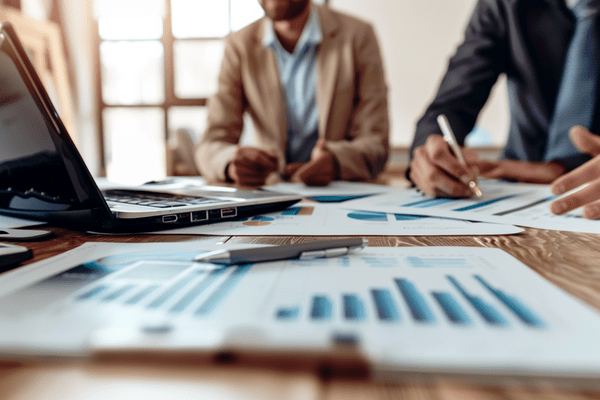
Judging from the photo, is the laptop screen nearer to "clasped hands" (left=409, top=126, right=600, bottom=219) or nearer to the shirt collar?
"clasped hands" (left=409, top=126, right=600, bottom=219)

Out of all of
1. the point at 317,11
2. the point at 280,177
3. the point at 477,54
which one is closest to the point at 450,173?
the point at 280,177

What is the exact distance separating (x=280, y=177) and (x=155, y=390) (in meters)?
0.82

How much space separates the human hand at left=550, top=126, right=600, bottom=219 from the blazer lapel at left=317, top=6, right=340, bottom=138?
26.8 inches

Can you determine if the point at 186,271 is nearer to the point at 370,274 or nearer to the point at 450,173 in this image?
the point at 370,274

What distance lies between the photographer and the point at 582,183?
467 mm

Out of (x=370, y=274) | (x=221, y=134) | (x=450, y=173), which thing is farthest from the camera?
(x=221, y=134)

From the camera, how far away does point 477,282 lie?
8.0 inches

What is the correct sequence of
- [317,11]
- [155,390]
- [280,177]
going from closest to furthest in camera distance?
[155,390]
[280,177]
[317,11]

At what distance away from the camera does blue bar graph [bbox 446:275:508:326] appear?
15cm

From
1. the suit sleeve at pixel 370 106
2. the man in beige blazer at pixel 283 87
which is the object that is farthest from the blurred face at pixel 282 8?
the suit sleeve at pixel 370 106

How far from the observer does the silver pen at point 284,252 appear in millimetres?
232

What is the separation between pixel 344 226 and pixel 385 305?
0.65 ft

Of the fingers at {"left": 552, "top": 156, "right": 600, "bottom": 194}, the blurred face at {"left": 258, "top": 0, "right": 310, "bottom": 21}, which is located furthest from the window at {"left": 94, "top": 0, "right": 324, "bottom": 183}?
the fingers at {"left": 552, "top": 156, "right": 600, "bottom": 194}

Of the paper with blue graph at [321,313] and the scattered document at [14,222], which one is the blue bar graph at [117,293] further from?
the scattered document at [14,222]
